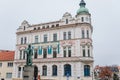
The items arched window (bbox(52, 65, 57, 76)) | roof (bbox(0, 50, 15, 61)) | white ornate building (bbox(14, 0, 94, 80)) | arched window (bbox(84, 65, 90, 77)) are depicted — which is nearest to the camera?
arched window (bbox(84, 65, 90, 77))

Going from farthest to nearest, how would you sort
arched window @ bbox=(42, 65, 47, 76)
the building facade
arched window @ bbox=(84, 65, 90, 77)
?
the building facade
arched window @ bbox=(42, 65, 47, 76)
arched window @ bbox=(84, 65, 90, 77)

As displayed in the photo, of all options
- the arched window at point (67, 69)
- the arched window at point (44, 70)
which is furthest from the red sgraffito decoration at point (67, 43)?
the arched window at point (44, 70)

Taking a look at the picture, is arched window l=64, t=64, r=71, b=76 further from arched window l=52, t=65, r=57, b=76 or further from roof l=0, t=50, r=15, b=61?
roof l=0, t=50, r=15, b=61

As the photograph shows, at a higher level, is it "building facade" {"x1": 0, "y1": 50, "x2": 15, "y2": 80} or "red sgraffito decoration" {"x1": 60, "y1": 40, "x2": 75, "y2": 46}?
"red sgraffito decoration" {"x1": 60, "y1": 40, "x2": 75, "y2": 46}

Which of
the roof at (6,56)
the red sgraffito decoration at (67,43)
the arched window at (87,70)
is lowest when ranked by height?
the arched window at (87,70)

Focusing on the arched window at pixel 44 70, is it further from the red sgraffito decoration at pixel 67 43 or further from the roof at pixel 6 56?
the roof at pixel 6 56

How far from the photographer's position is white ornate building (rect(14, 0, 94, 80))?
5247 centimetres

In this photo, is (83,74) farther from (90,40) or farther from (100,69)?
(100,69)

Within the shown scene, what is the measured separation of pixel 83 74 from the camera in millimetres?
51812

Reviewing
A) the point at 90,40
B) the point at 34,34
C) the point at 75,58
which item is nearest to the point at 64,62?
the point at 75,58

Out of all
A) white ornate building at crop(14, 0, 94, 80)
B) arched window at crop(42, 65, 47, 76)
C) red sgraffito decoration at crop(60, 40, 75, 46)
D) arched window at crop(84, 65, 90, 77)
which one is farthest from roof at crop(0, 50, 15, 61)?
arched window at crop(84, 65, 90, 77)

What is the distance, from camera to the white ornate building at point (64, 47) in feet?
172

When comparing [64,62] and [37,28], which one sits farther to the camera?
[37,28]

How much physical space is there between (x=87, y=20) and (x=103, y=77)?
52733 millimetres
